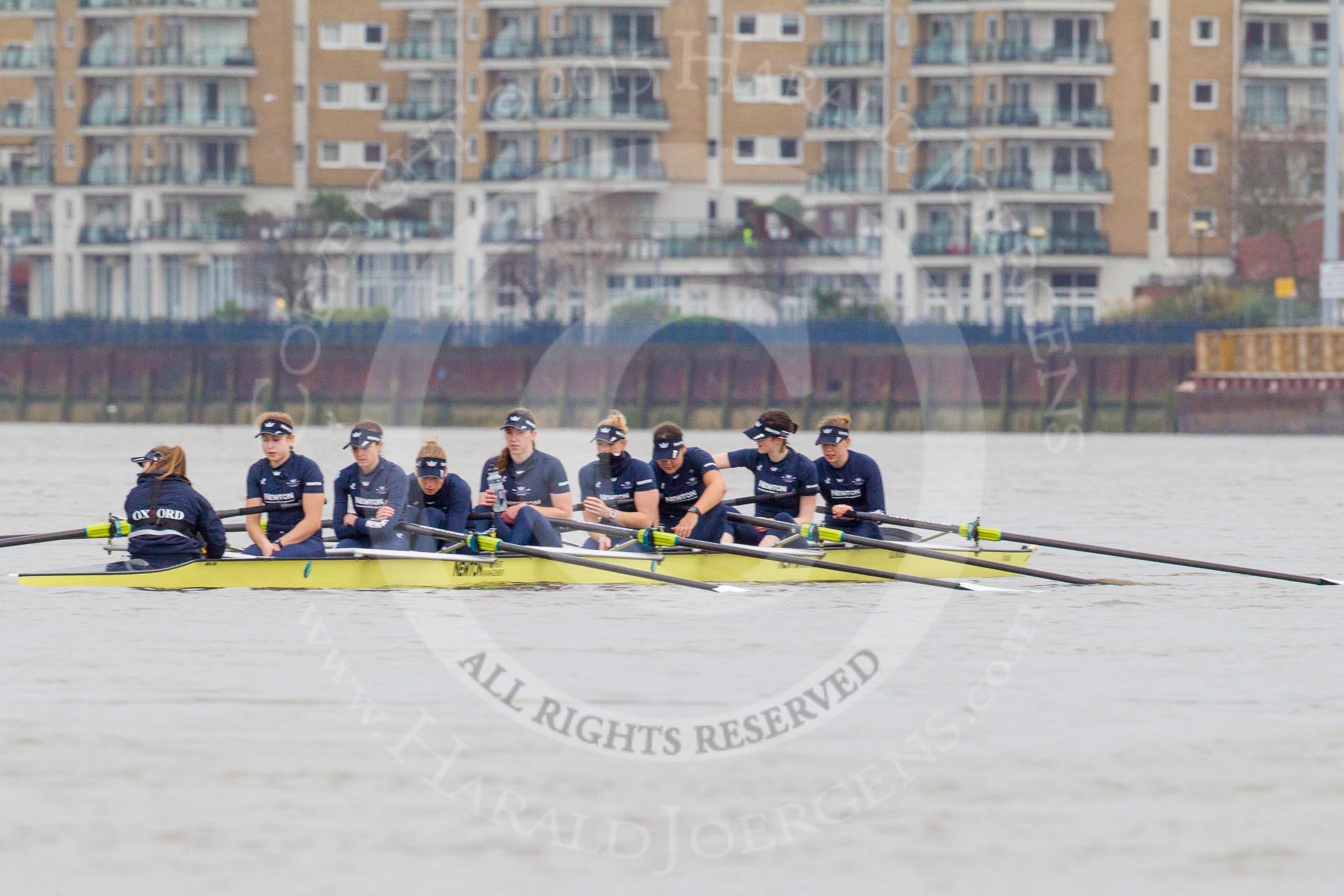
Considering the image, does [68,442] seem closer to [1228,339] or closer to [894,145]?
[1228,339]

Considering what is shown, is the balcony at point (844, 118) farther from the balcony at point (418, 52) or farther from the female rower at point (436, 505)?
the female rower at point (436, 505)

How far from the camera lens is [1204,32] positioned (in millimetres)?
88688

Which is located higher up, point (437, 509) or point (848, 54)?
point (848, 54)

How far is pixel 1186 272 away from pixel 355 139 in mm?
35819

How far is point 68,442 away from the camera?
186ft

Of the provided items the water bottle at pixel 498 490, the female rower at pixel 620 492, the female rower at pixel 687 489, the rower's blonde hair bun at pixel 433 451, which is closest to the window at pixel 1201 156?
the female rower at pixel 687 489

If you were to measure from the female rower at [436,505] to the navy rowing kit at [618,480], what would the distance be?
49.3 inches

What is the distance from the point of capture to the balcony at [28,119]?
323 ft

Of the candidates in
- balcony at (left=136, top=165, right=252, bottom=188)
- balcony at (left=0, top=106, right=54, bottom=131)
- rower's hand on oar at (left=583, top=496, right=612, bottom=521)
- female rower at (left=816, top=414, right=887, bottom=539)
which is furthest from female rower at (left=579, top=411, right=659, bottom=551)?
balcony at (left=0, top=106, right=54, bottom=131)

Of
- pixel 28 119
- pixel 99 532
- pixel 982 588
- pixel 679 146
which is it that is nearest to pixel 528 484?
pixel 99 532

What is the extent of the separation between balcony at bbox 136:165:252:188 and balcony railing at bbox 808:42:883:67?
2536 centimetres

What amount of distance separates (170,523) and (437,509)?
2.58 meters

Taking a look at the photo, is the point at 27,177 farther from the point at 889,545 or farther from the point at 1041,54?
the point at 889,545

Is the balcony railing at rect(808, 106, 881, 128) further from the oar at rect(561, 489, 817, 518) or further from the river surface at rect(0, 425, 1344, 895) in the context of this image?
the oar at rect(561, 489, 817, 518)
